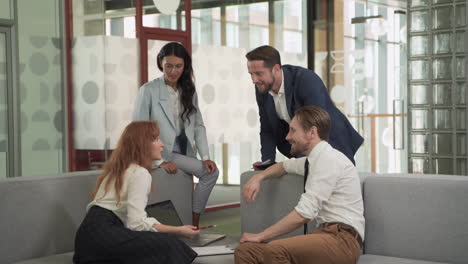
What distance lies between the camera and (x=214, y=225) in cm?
743

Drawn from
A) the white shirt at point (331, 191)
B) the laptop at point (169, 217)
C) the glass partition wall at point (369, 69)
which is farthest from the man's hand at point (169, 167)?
A: the glass partition wall at point (369, 69)

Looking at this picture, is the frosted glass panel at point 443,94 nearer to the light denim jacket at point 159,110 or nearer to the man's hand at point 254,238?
the light denim jacket at point 159,110

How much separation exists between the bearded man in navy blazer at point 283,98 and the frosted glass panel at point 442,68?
4.19 m

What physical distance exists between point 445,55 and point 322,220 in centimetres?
524

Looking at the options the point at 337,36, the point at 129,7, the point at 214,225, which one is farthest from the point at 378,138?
the point at 129,7

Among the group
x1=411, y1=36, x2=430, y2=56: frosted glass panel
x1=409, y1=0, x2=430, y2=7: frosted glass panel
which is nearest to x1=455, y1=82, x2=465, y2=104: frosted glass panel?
x1=411, y1=36, x2=430, y2=56: frosted glass panel

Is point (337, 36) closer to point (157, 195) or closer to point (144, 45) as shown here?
point (144, 45)

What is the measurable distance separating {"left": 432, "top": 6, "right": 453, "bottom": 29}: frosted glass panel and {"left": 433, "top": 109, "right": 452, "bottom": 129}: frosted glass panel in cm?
98

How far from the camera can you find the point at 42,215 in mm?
3873

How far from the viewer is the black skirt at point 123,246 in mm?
3498

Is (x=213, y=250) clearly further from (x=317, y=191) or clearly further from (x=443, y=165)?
(x=443, y=165)

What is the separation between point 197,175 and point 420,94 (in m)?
4.38

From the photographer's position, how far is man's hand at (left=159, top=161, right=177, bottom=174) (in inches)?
181

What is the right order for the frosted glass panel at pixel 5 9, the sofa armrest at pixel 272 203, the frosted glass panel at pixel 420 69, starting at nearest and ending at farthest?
the sofa armrest at pixel 272 203, the frosted glass panel at pixel 5 9, the frosted glass panel at pixel 420 69
